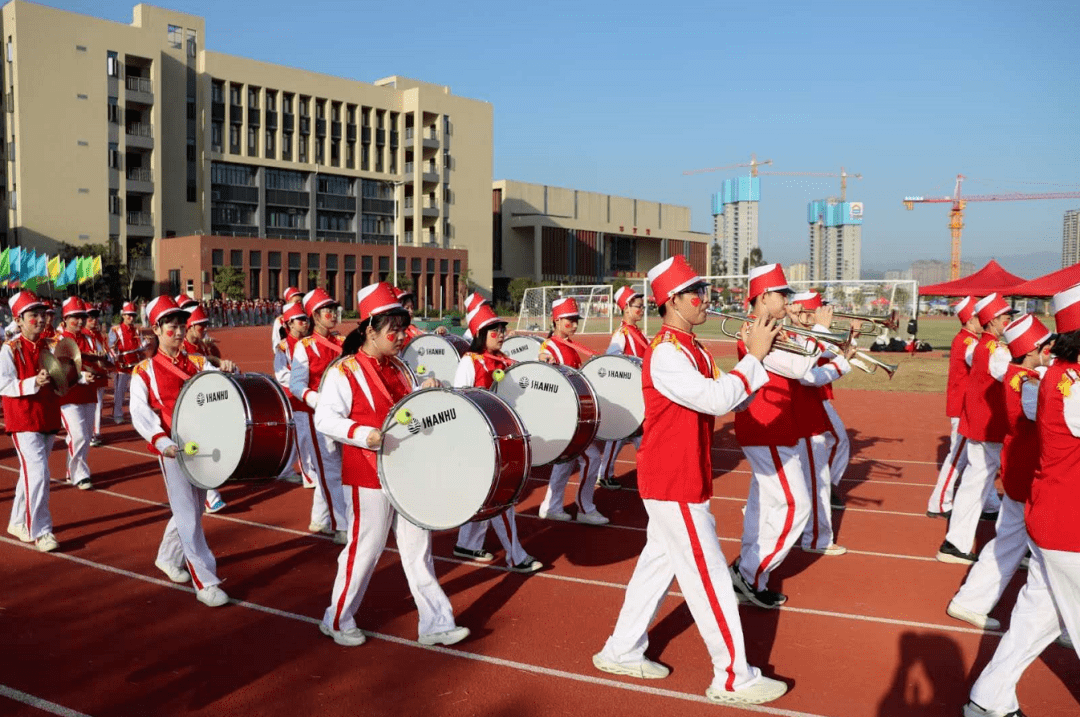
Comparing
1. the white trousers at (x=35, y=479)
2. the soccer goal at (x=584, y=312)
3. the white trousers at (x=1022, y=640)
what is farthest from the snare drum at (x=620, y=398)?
the soccer goal at (x=584, y=312)

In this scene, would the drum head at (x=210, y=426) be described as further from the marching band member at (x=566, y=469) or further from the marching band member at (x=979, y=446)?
the marching band member at (x=979, y=446)

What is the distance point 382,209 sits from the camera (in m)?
75.3

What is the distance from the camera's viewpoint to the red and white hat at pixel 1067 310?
3.94m

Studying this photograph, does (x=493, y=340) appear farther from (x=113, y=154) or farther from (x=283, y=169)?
(x=283, y=169)

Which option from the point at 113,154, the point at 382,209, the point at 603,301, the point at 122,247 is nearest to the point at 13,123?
the point at 113,154

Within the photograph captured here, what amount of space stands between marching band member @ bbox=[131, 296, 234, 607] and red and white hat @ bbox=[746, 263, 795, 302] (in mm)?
3868

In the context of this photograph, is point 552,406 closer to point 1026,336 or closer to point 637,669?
point 637,669

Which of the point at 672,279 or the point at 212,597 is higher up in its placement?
the point at 672,279

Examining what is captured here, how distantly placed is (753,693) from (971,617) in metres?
2.01

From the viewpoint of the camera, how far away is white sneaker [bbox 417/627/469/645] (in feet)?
17.0

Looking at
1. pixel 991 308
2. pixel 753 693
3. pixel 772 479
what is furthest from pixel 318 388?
pixel 991 308

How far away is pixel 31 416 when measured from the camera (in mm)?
7238

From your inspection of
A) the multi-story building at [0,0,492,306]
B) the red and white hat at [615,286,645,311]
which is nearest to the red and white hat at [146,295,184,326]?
the red and white hat at [615,286,645,311]

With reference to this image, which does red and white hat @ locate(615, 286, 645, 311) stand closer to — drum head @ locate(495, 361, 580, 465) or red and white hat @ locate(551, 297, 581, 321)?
red and white hat @ locate(551, 297, 581, 321)
